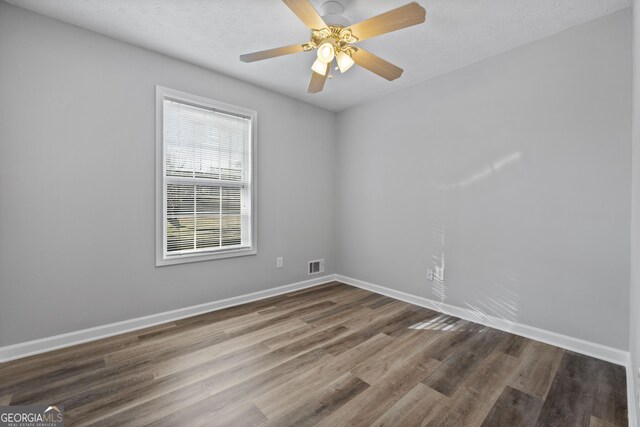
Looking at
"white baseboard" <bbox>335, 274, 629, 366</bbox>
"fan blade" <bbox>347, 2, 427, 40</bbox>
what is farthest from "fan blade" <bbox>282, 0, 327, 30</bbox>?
"white baseboard" <bbox>335, 274, 629, 366</bbox>

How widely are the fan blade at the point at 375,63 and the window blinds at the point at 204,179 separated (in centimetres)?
162

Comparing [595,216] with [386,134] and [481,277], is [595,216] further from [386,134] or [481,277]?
[386,134]

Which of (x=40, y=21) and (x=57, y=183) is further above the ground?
(x=40, y=21)

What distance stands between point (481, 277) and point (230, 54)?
127 inches

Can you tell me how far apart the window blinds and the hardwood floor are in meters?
0.91

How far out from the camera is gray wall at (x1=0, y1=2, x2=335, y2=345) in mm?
2045

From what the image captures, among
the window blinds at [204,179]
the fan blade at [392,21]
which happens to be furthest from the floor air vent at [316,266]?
the fan blade at [392,21]

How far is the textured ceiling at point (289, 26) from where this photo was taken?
2.02 metres

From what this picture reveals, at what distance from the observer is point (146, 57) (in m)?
2.59

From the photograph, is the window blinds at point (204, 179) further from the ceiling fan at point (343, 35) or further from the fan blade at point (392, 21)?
the fan blade at point (392, 21)

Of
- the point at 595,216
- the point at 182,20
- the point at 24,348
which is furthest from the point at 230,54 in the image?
the point at 595,216

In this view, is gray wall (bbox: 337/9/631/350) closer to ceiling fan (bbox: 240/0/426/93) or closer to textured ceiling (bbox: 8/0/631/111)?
textured ceiling (bbox: 8/0/631/111)

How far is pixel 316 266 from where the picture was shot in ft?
13.2

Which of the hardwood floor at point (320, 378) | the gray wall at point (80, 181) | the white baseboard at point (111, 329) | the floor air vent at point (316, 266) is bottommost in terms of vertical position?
the hardwood floor at point (320, 378)
